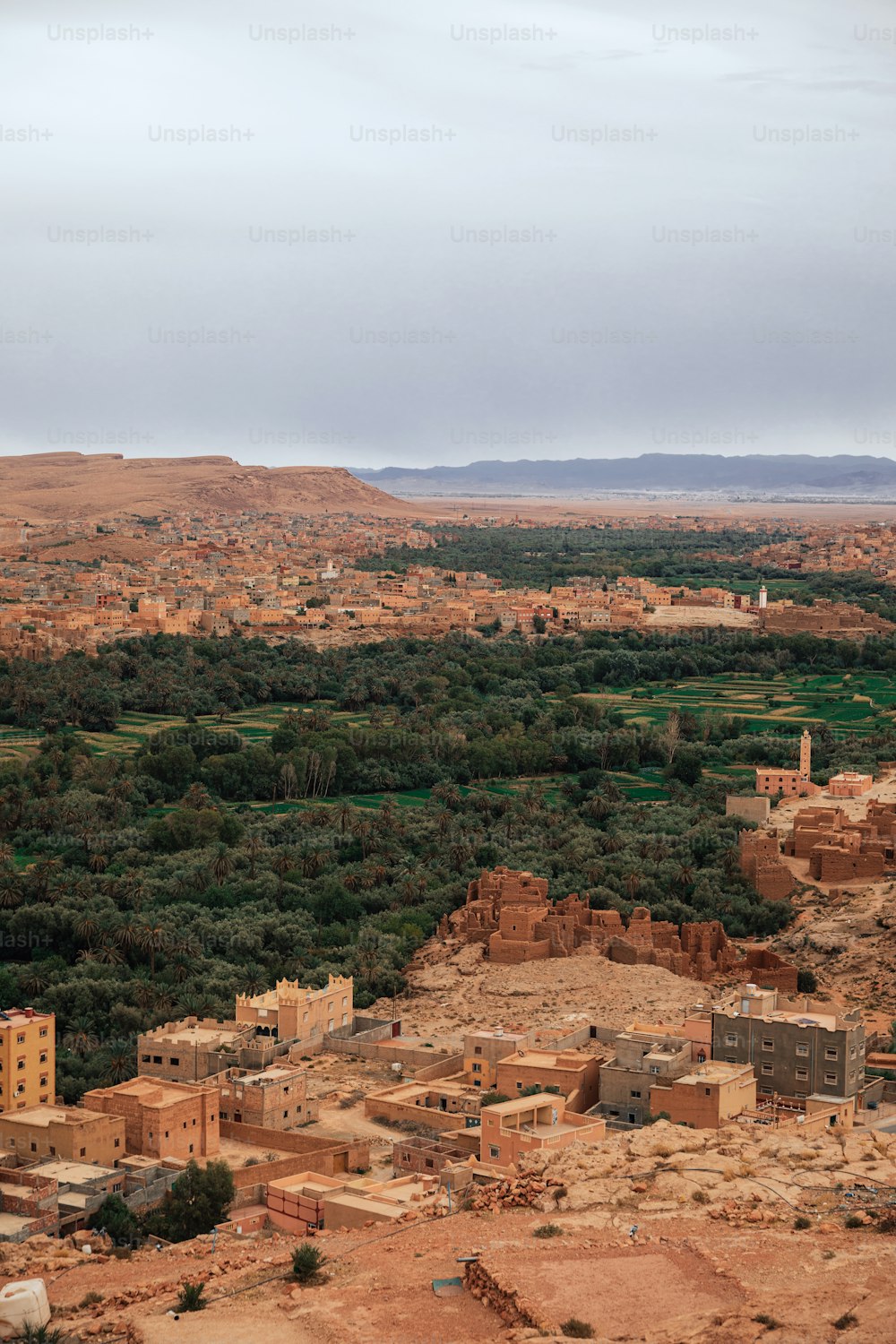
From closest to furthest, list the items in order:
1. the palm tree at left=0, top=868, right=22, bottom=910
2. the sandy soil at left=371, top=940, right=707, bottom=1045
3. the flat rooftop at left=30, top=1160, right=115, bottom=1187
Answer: the flat rooftop at left=30, top=1160, right=115, bottom=1187
the sandy soil at left=371, top=940, right=707, bottom=1045
the palm tree at left=0, top=868, right=22, bottom=910

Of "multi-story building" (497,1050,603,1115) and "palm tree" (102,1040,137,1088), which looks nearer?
"multi-story building" (497,1050,603,1115)

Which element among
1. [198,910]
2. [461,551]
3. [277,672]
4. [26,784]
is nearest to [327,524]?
[461,551]

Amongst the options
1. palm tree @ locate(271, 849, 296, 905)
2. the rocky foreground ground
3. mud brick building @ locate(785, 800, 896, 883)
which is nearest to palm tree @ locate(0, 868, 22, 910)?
palm tree @ locate(271, 849, 296, 905)

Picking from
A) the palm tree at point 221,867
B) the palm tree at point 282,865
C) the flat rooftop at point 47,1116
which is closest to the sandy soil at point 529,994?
the palm tree at point 282,865

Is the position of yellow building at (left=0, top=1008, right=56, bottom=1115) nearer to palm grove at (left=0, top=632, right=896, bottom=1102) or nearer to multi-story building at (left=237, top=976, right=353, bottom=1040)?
palm grove at (left=0, top=632, right=896, bottom=1102)

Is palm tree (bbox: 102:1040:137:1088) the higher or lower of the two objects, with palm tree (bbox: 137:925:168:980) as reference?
lower

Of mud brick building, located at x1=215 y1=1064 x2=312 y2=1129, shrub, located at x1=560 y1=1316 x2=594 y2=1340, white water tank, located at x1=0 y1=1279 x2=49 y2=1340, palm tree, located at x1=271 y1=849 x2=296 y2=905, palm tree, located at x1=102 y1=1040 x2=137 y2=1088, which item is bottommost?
palm tree, located at x1=102 y1=1040 x2=137 y2=1088

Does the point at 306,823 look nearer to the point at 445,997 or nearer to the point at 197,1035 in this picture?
the point at 445,997

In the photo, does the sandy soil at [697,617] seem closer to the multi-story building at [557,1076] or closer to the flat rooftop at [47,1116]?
the multi-story building at [557,1076]
